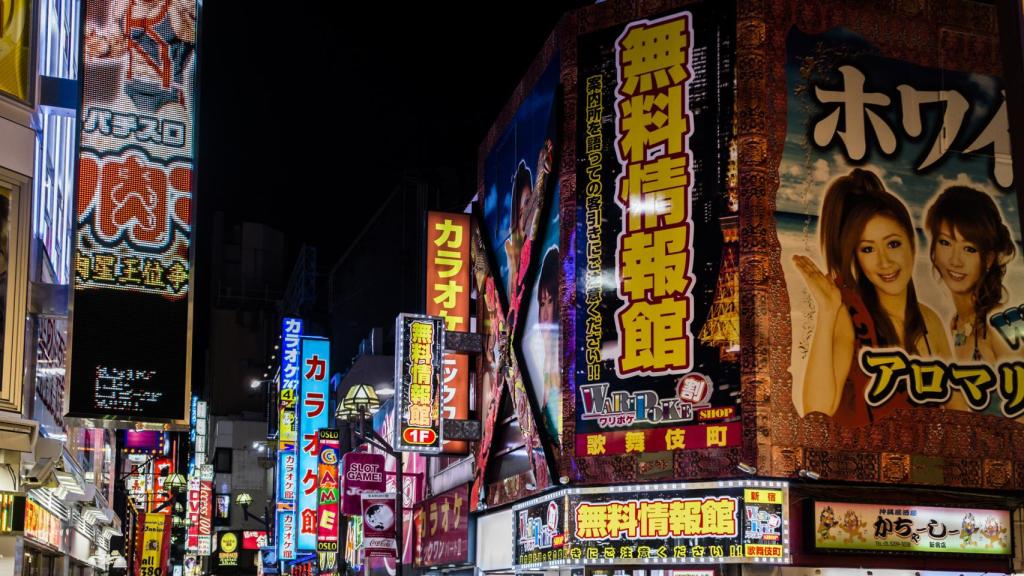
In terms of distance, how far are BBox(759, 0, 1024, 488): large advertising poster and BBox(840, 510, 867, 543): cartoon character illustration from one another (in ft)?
2.33

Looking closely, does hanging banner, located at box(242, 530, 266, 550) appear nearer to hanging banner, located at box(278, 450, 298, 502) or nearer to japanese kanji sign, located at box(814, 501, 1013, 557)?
hanging banner, located at box(278, 450, 298, 502)

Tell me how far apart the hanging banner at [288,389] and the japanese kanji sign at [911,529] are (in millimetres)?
35706

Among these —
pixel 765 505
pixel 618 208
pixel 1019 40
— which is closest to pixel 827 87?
pixel 618 208

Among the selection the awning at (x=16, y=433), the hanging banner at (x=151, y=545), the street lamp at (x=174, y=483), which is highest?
the awning at (x=16, y=433)

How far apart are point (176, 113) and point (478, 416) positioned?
44.3ft

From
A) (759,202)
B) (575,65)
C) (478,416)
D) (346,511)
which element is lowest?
(346,511)

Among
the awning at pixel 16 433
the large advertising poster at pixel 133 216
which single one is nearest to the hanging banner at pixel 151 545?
the large advertising poster at pixel 133 216

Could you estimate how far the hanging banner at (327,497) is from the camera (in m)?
44.6

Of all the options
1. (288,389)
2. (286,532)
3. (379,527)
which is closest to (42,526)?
(379,527)

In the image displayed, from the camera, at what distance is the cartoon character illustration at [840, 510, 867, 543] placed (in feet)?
64.1

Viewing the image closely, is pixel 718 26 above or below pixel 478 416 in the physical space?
above

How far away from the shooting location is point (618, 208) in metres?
21.9

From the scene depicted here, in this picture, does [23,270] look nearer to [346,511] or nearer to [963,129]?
[963,129]

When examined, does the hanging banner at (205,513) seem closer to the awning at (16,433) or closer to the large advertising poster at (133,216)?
the large advertising poster at (133,216)
